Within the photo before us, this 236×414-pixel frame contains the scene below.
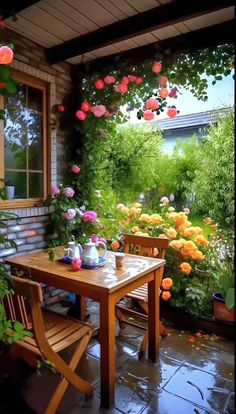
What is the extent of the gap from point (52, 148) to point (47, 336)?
1.94 meters

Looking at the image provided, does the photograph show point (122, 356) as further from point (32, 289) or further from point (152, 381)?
point (32, 289)

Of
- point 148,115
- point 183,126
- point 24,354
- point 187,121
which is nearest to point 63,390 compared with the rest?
point 24,354

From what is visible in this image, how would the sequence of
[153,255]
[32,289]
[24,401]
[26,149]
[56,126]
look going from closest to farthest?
[32,289]
[24,401]
[153,255]
[26,149]
[56,126]

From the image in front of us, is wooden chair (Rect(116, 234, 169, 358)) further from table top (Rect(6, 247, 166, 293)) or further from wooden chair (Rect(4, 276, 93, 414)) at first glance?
wooden chair (Rect(4, 276, 93, 414))

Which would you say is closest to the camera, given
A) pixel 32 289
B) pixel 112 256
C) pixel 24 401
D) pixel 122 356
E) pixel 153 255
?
pixel 32 289

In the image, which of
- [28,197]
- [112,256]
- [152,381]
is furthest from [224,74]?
[152,381]

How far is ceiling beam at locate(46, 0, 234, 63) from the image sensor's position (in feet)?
6.47

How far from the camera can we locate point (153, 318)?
2180mm

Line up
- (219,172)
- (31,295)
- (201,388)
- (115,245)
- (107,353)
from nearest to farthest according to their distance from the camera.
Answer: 1. (31,295)
2. (107,353)
3. (201,388)
4. (115,245)
5. (219,172)

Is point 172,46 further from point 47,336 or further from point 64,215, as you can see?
point 47,336

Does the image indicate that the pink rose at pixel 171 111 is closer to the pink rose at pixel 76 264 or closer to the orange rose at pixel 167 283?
the orange rose at pixel 167 283

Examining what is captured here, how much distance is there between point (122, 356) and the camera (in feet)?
7.29

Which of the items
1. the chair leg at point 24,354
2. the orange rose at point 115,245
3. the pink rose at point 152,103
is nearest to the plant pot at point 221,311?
the orange rose at point 115,245

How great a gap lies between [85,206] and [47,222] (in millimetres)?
480
